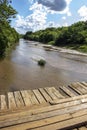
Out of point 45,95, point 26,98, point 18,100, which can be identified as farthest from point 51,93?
point 18,100

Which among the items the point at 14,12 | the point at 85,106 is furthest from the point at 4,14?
the point at 85,106

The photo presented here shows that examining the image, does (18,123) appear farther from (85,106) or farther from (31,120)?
(85,106)

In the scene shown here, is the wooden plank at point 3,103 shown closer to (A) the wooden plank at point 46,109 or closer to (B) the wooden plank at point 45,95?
(A) the wooden plank at point 46,109

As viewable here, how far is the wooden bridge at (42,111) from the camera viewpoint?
5805 millimetres

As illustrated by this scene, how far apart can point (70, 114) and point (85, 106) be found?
39.7 inches

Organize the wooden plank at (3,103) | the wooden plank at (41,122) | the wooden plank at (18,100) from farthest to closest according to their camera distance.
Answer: the wooden plank at (18,100)
the wooden plank at (3,103)
the wooden plank at (41,122)

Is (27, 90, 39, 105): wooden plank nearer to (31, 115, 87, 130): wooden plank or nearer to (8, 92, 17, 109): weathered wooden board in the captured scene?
(8, 92, 17, 109): weathered wooden board

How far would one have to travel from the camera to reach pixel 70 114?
6.57 metres

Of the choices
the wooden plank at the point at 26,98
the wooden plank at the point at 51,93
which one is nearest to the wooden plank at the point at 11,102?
the wooden plank at the point at 26,98

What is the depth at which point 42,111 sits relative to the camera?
6637 mm

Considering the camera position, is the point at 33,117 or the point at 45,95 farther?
the point at 45,95

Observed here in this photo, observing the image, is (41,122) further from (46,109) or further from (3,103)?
(3,103)

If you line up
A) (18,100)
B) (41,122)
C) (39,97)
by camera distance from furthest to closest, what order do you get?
(39,97) → (18,100) → (41,122)

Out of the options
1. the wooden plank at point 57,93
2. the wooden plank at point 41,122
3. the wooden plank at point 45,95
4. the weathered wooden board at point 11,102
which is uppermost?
the wooden plank at point 41,122
